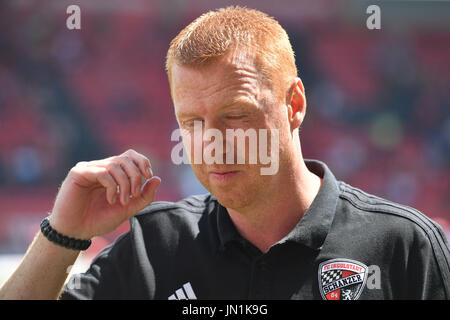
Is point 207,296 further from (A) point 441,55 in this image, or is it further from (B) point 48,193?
(A) point 441,55

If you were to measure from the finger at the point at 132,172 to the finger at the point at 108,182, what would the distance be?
45 mm

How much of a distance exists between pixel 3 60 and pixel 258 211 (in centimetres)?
1118

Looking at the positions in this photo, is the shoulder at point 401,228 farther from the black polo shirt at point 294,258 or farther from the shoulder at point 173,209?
the shoulder at point 173,209

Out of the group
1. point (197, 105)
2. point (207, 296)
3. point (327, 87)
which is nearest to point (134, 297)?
point (207, 296)

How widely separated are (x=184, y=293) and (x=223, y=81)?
0.62m

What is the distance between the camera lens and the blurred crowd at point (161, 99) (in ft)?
33.1

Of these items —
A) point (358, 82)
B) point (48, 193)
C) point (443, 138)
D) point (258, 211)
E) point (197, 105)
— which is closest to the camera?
point (197, 105)

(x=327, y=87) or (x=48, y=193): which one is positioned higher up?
(x=327, y=87)

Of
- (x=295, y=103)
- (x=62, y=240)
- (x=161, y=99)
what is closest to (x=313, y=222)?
(x=295, y=103)

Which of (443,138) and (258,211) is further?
(443,138)

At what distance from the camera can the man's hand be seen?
144 cm

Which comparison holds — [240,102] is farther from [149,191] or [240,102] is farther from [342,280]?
[342,280]

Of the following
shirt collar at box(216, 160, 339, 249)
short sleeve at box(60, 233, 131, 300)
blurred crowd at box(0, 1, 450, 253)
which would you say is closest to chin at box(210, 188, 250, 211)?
shirt collar at box(216, 160, 339, 249)
